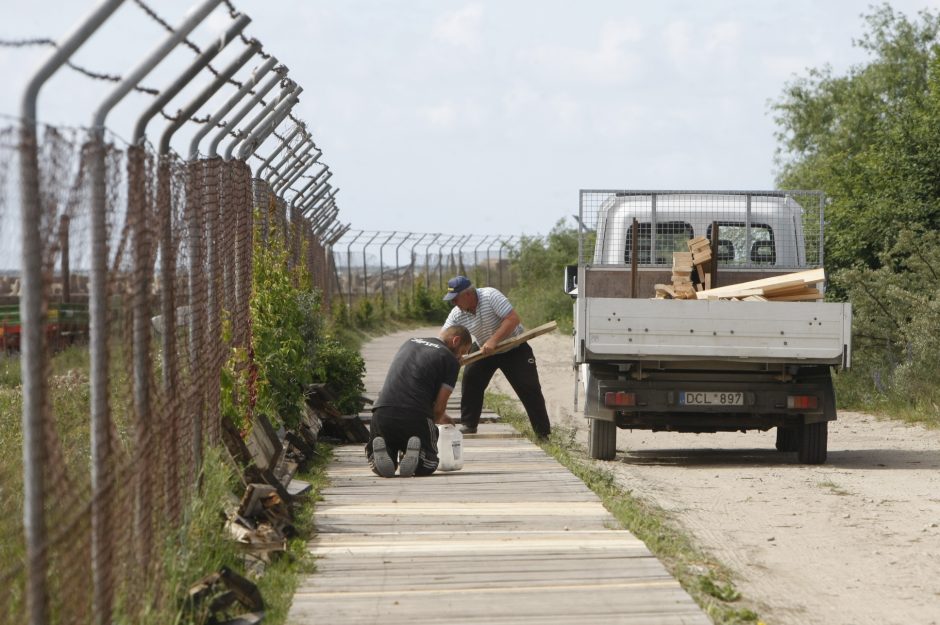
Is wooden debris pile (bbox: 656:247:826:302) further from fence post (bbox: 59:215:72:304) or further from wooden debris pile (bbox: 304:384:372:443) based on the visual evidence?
fence post (bbox: 59:215:72:304)

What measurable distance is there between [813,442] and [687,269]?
1974 millimetres

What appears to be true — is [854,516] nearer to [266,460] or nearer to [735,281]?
[266,460]

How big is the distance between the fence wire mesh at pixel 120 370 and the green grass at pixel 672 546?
2263 mm

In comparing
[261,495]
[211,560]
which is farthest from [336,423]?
[211,560]

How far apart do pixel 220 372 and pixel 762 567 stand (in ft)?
10.4

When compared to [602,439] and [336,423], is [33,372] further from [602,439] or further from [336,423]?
[336,423]

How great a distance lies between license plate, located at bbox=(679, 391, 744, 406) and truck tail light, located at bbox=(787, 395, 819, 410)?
38 cm

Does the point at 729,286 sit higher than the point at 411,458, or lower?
higher

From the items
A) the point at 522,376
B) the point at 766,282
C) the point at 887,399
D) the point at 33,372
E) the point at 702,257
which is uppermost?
the point at 702,257

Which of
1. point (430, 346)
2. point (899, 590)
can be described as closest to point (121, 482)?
point (899, 590)

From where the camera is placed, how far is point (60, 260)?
4.17m

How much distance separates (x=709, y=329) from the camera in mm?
10797

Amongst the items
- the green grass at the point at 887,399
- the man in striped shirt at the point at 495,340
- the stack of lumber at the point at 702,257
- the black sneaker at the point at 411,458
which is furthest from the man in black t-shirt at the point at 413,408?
the green grass at the point at 887,399

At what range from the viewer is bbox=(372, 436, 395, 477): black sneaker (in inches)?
376
